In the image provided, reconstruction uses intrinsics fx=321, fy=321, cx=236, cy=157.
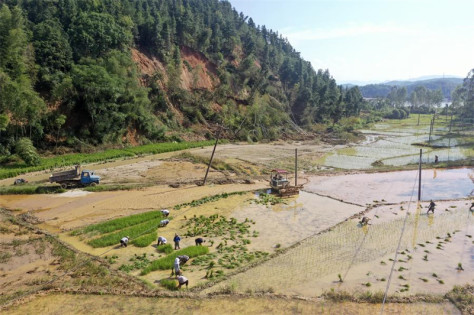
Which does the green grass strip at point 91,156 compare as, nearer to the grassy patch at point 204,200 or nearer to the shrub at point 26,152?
the shrub at point 26,152

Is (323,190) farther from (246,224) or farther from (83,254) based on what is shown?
(83,254)

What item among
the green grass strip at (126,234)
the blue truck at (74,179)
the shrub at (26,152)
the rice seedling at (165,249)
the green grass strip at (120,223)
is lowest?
the rice seedling at (165,249)

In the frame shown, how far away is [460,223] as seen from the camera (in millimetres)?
23422

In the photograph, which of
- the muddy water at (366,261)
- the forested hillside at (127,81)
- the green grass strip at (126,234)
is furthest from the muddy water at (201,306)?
the forested hillside at (127,81)

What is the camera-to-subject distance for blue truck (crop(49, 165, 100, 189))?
28900 millimetres

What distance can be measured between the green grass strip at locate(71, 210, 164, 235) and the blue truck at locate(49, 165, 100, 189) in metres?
9.33

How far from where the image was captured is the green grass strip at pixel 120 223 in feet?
68.0

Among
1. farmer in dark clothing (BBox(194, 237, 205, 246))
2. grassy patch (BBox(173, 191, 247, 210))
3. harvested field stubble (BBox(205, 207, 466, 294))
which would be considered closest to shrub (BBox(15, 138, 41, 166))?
grassy patch (BBox(173, 191, 247, 210))

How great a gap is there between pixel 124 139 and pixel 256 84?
4496cm

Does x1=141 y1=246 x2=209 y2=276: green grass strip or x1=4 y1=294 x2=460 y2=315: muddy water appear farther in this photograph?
x1=141 y1=246 x2=209 y2=276: green grass strip

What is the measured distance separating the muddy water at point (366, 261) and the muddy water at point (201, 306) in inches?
35.8

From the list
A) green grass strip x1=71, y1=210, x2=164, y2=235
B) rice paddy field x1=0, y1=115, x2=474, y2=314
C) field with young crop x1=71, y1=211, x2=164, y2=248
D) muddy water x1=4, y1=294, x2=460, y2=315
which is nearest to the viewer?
muddy water x1=4, y1=294, x2=460, y2=315

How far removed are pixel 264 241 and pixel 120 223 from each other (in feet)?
32.3

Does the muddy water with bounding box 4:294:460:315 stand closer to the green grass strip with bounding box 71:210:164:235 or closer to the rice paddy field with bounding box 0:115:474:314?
the rice paddy field with bounding box 0:115:474:314
